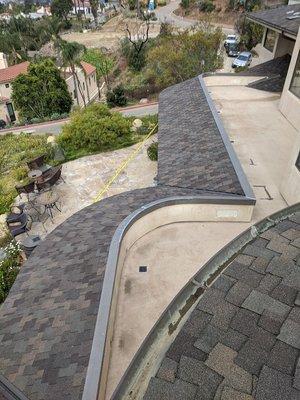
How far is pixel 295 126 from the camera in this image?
1476 centimetres

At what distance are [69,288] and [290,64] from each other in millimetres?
14721

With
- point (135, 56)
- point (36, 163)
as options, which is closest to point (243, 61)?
point (135, 56)

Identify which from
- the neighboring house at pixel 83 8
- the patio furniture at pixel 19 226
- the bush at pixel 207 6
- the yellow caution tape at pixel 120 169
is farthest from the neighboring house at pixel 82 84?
the neighboring house at pixel 83 8

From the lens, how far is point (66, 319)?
6.57 metres

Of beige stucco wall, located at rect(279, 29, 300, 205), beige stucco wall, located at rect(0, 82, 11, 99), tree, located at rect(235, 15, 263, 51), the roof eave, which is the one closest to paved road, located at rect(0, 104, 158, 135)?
the roof eave

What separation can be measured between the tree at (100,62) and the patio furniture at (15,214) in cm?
4543

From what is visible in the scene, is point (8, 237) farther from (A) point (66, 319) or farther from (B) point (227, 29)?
(B) point (227, 29)

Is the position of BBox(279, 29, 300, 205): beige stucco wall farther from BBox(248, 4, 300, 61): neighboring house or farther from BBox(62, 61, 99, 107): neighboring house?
BBox(62, 61, 99, 107): neighboring house

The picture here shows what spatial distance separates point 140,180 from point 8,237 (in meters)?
6.97

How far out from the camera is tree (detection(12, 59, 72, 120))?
3994 centimetres

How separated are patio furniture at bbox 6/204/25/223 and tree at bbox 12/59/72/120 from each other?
27.9 metres

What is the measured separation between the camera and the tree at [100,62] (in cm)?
5860

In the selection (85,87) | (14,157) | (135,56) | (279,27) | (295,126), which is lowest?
(85,87)

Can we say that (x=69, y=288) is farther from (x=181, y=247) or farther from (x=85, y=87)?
(x=85, y=87)
